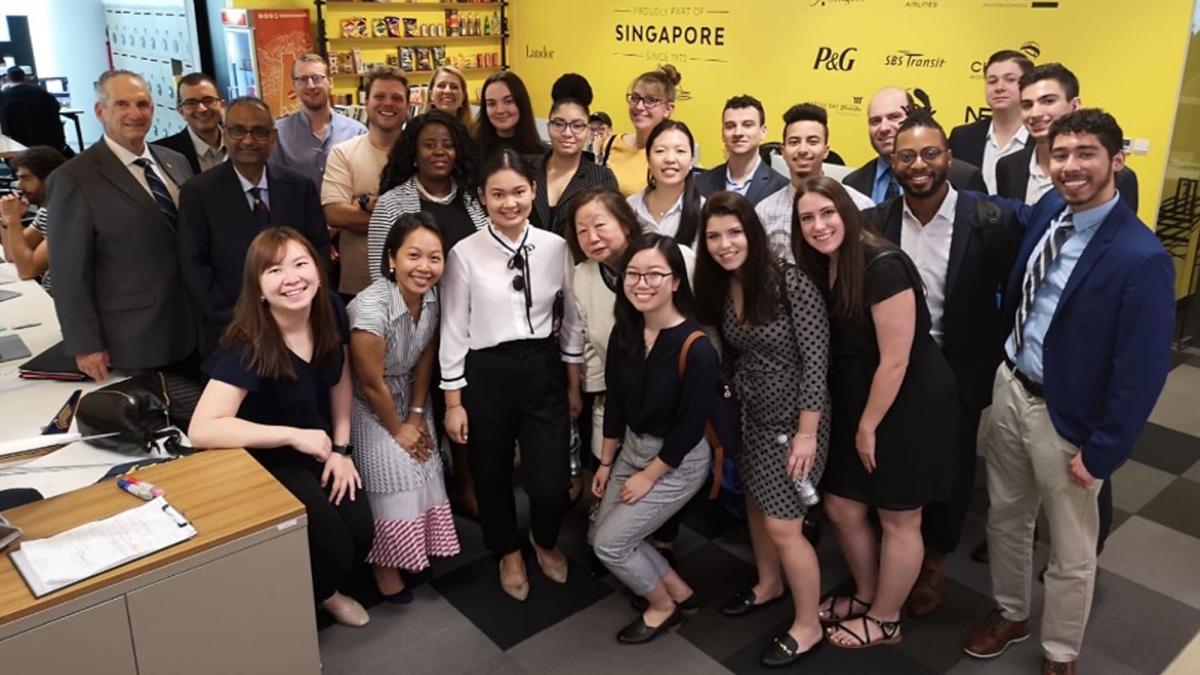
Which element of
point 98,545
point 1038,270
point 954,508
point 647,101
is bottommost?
point 954,508

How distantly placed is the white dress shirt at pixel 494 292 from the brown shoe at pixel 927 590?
1572 millimetres

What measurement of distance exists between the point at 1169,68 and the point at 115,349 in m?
5.67

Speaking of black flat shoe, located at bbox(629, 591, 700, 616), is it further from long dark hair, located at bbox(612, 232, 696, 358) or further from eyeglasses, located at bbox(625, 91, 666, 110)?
eyeglasses, located at bbox(625, 91, 666, 110)

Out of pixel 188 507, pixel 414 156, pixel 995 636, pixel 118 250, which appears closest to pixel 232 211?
pixel 118 250

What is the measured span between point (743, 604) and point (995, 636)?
810 millimetres

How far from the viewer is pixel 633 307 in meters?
2.70

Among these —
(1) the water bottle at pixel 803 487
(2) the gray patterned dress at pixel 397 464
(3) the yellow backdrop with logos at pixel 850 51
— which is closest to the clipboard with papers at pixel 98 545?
(2) the gray patterned dress at pixel 397 464

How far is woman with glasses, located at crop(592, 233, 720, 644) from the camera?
2.59m

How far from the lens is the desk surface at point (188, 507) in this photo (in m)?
1.89

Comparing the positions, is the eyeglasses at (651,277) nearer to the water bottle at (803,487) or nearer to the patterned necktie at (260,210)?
the water bottle at (803,487)

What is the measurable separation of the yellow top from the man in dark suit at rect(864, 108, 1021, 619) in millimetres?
1273

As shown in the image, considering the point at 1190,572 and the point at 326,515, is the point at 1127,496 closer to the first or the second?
the point at 1190,572

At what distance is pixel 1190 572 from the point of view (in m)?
3.28

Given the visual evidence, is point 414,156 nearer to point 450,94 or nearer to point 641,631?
point 450,94
